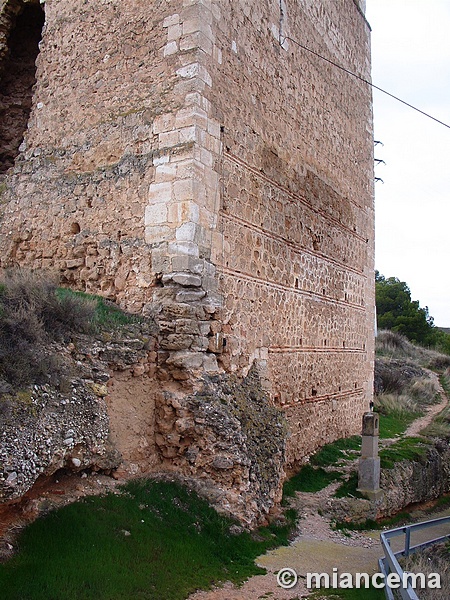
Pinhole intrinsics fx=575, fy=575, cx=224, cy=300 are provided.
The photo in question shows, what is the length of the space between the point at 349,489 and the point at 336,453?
157 centimetres

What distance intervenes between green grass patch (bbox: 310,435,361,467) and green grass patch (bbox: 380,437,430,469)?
615mm

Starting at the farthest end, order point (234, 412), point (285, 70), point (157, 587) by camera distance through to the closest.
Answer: point (285, 70)
point (234, 412)
point (157, 587)

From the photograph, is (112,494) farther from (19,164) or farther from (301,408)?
(19,164)

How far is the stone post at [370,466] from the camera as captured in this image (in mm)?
8516

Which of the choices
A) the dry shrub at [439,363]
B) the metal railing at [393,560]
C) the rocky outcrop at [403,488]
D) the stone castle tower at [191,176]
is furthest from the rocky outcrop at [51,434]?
the dry shrub at [439,363]

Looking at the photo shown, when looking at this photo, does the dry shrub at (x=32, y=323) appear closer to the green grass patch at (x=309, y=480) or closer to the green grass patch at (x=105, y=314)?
the green grass patch at (x=105, y=314)

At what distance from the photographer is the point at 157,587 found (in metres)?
4.68

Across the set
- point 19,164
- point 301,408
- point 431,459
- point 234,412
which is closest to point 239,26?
point 19,164

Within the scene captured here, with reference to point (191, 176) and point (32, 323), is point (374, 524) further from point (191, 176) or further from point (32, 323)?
point (32, 323)

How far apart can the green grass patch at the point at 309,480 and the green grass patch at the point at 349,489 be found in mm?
282

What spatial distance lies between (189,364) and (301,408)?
3511 mm

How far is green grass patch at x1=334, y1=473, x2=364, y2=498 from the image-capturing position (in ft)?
27.7

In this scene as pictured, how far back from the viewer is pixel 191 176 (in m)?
6.72

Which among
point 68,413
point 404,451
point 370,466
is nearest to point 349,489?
point 370,466
